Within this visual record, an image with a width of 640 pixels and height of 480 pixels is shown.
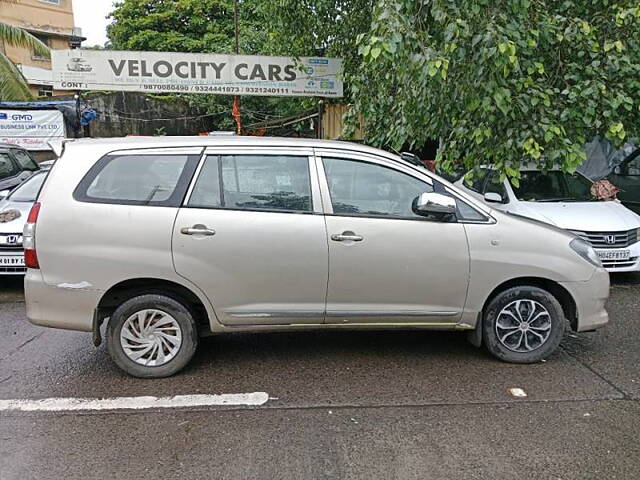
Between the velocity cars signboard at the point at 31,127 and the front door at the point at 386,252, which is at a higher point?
the velocity cars signboard at the point at 31,127

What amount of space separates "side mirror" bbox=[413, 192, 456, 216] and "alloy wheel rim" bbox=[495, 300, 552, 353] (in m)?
0.95

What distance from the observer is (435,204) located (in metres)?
3.96

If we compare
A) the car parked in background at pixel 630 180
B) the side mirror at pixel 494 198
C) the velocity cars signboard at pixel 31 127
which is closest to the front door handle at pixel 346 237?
the side mirror at pixel 494 198

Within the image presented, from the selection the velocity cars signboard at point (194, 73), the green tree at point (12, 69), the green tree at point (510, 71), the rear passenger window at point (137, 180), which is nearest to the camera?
the rear passenger window at point (137, 180)

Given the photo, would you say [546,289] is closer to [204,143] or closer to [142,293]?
[204,143]

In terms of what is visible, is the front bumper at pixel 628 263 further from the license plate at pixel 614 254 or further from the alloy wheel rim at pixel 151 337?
the alloy wheel rim at pixel 151 337

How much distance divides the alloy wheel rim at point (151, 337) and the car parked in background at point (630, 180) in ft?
27.3

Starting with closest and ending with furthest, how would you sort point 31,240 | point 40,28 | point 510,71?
point 31,240 → point 510,71 → point 40,28

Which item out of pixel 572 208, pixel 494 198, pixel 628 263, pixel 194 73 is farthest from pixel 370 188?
pixel 194 73

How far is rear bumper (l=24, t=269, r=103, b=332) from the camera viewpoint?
152 inches

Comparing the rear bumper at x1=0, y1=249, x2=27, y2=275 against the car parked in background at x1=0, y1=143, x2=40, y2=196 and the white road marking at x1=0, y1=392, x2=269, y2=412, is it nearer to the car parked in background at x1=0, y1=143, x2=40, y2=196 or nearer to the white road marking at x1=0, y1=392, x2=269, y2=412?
the white road marking at x1=0, y1=392, x2=269, y2=412

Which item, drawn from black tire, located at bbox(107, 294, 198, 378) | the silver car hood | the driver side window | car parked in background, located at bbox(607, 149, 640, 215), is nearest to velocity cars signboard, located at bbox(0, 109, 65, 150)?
the silver car hood

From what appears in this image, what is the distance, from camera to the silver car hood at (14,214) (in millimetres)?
6081

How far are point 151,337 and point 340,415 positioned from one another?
155cm
